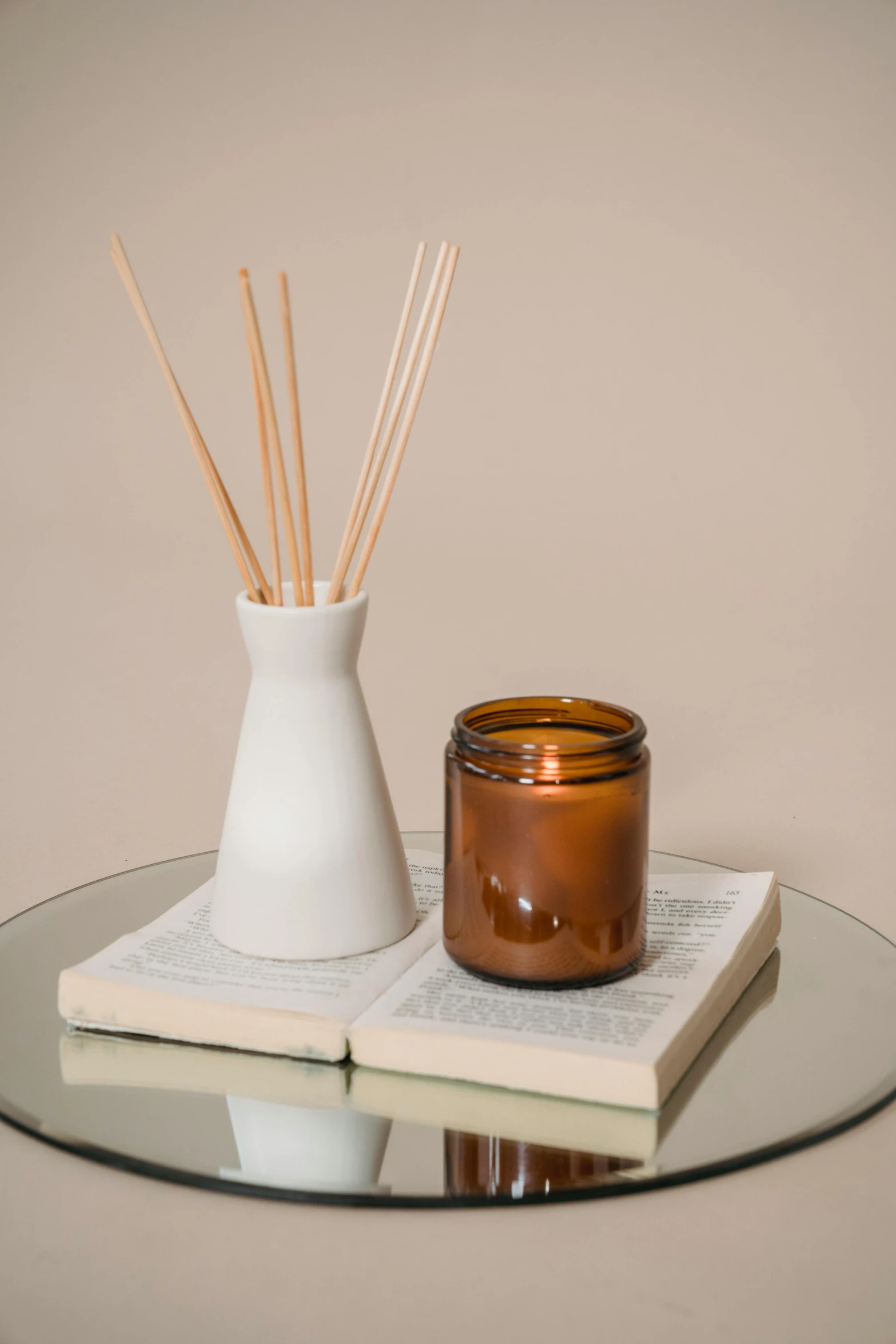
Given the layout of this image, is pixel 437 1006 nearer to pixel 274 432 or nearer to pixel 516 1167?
pixel 516 1167

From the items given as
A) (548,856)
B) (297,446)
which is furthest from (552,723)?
(297,446)

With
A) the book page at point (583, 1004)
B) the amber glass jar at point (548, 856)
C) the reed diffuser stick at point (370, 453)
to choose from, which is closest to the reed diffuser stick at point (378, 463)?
the reed diffuser stick at point (370, 453)

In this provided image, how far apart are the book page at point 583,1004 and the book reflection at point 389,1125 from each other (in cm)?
3

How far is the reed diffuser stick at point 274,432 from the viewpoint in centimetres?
71

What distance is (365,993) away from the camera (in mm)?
737

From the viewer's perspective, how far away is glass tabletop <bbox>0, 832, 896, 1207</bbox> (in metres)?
0.64

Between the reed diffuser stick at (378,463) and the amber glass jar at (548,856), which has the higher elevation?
the reed diffuser stick at (378,463)

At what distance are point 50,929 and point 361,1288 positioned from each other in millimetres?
354

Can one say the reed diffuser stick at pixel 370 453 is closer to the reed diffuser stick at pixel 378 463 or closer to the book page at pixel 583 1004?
the reed diffuser stick at pixel 378 463

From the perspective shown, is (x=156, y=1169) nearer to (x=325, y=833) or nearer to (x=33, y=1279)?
(x=33, y=1279)

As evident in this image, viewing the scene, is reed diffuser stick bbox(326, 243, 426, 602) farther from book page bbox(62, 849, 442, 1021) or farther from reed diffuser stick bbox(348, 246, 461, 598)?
book page bbox(62, 849, 442, 1021)

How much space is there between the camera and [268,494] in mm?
776

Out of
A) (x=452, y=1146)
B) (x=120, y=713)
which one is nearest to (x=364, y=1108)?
(x=452, y=1146)

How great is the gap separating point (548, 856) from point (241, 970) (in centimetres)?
17
